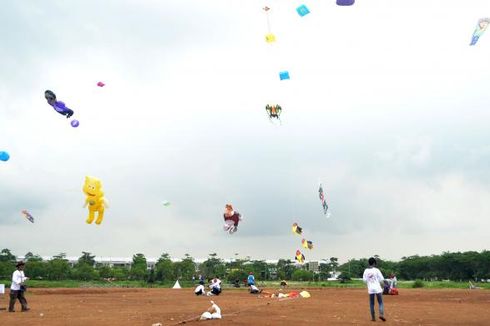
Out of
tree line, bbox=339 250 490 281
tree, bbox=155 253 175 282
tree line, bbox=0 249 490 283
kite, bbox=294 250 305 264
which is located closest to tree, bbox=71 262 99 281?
tree line, bbox=0 249 490 283

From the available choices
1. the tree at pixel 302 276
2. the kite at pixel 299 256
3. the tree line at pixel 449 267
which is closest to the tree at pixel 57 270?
the tree at pixel 302 276

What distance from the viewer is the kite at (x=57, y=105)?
17.1 metres

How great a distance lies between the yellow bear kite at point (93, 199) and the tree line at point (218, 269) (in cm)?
4248

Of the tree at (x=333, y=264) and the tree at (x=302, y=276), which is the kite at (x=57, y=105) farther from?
the tree at (x=333, y=264)

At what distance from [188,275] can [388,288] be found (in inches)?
1580

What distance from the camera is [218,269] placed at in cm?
7800

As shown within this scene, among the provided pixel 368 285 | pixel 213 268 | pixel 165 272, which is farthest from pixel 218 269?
pixel 368 285

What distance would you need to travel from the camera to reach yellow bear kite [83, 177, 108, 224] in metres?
18.6

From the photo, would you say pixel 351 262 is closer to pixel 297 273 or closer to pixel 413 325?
pixel 297 273

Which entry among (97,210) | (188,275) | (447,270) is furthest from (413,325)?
(447,270)

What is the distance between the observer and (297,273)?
241ft

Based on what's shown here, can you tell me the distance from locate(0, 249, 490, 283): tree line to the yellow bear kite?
4248cm

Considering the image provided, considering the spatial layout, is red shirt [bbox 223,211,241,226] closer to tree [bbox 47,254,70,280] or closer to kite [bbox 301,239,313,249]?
kite [bbox 301,239,313,249]

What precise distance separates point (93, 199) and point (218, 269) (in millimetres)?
61605
